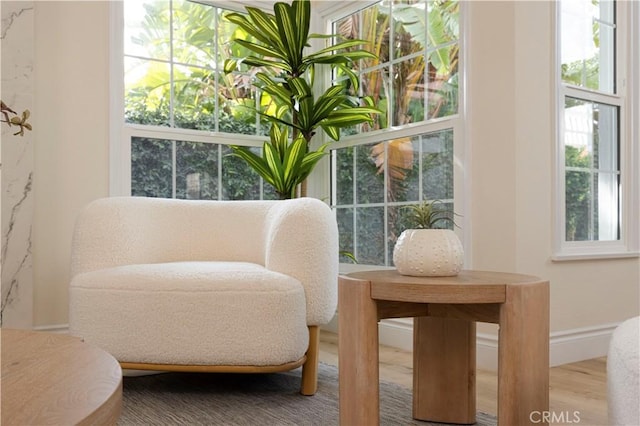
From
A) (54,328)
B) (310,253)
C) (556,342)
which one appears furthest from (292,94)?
(556,342)

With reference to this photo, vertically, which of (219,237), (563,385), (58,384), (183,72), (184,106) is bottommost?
(563,385)

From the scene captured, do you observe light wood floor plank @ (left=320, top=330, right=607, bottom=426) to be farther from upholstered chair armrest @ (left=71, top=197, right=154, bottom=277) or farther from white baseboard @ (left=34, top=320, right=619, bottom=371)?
upholstered chair armrest @ (left=71, top=197, right=154, bottom=277)

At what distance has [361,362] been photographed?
4.66ft

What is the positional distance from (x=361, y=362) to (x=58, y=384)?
86 cm

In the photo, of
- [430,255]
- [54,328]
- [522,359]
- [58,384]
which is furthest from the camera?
[54,328]

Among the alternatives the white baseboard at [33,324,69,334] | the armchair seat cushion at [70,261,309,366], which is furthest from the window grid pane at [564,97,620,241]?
the white baseboard at [33,324,69,334]

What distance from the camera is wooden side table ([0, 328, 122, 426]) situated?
0.57 metres

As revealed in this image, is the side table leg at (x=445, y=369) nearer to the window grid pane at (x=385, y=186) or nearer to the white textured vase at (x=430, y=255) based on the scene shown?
the white textured vase at (x=430, y=255)

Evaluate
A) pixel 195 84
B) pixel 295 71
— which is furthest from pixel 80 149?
pixel 295 71

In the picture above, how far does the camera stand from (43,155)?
9.27 feet

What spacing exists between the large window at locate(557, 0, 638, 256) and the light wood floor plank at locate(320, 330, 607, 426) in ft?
1.83

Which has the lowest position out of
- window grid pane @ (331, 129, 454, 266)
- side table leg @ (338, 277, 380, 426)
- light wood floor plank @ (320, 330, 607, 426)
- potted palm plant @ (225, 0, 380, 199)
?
light wood floor plank @ (320, 330, 607, 426)

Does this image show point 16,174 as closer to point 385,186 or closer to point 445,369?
point 385,186

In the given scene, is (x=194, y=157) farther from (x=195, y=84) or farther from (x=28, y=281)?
(x=28, y=281)
